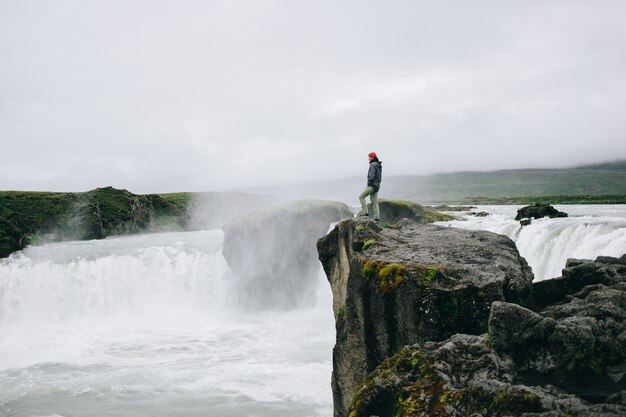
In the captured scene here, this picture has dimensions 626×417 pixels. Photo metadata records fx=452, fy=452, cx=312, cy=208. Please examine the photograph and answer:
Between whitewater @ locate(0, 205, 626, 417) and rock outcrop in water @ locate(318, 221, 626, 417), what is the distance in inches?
344

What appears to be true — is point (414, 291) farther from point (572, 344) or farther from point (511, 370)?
point (572, 344)

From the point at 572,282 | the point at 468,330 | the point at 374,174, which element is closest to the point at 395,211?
the point at 374,174

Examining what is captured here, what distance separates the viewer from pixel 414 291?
1017cm

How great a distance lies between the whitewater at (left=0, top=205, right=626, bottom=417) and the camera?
68.9ft

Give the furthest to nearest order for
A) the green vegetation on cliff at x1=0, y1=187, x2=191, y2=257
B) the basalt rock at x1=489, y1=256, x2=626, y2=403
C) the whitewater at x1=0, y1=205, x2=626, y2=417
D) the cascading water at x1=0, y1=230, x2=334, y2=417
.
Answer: the green vegetation on cliff at x1=0, y1=187, x2=191, y2=257 < the whitewater at x1=0, y1=205, x2=626, y2=417 < the cascading water at x1=0, y1=230, x2=334, y2=417 < the basalt rock at x1=489, y1=256, x2=626, y2=403

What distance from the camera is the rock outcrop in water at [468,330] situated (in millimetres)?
6133

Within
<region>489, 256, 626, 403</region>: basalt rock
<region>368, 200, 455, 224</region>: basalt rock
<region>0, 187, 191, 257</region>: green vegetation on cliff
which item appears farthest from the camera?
<region>0, 187, 191, 257</region>: green vegetation on cliff

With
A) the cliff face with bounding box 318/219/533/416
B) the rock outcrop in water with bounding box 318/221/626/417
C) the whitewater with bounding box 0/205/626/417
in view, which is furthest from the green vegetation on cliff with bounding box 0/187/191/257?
the rock outcrop in water with bounding box 318/221/626/417

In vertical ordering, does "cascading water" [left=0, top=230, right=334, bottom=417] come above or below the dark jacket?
below

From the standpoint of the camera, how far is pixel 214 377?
2352 centimetres

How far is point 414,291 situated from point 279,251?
30161mm

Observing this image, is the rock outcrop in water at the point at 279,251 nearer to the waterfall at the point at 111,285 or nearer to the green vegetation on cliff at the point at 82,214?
the waterfall at the point at 111,285

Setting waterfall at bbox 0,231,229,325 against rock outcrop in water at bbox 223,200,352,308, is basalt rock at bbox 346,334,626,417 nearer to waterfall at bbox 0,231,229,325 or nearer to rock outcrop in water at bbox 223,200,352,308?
rock outcrop in water at bbox 223,200,352,308

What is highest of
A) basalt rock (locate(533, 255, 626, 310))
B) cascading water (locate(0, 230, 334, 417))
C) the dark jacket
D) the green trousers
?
the dark jacket
